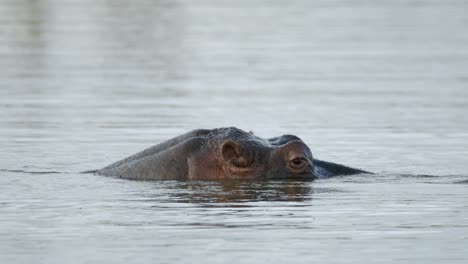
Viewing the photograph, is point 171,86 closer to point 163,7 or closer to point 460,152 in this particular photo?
point 460,152

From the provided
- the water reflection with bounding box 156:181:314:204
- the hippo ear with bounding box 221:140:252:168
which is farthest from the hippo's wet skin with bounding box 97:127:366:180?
the water reflection with bounding box 156:181:314:204

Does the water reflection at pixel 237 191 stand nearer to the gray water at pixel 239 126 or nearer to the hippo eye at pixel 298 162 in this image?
the gray water at pixel 239 126

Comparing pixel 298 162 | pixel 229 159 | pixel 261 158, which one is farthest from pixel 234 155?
pixel 298 162

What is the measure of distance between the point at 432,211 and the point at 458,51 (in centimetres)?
1469

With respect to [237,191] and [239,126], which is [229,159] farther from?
[239,126]

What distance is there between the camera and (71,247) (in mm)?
8797

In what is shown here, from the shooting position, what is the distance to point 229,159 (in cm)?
1139

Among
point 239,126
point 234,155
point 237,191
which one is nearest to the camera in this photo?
point 237,191

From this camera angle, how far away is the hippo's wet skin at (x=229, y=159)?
11227 millimetres

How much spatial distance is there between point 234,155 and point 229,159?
7 cm

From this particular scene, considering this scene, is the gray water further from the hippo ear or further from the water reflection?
the hippo ear

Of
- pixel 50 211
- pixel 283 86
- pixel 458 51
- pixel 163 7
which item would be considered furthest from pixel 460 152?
pixel 163 7

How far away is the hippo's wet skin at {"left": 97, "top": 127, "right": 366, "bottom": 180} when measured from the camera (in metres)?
11.2

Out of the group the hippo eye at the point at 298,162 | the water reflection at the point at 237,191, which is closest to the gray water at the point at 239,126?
the water reflection at the point at 237,191
